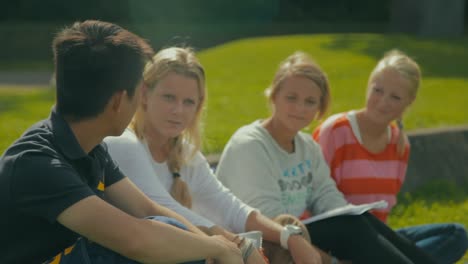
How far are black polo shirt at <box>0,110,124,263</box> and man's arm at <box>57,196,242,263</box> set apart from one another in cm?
4

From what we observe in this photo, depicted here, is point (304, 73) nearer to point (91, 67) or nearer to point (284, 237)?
point (284, 237)

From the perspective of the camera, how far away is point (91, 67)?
2.81 metres

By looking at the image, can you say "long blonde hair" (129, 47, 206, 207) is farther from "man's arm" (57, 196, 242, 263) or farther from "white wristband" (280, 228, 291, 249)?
"man's arm" (57, 196, 242, 263)

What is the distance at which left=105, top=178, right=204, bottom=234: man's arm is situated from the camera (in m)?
3.29

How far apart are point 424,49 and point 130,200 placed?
11048 mm

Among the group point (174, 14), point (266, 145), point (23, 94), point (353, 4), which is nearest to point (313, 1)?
point (353, 4)

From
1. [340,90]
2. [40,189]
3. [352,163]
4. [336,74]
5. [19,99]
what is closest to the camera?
[40,189]

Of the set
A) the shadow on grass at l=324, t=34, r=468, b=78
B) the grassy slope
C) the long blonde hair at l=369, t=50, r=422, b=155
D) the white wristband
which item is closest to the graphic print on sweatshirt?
the white wristband

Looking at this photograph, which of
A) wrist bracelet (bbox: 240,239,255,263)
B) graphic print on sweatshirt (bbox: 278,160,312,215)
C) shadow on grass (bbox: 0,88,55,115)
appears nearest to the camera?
wrist bracelet (bbox: 240,239,255,263)

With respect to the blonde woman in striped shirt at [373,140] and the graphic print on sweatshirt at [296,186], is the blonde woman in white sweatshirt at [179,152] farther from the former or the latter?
the blonde woman in striped shirt at [373,140]

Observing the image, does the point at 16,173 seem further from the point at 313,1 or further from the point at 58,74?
the point at 313,1

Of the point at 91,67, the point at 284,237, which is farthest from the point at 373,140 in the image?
the point at 91,67

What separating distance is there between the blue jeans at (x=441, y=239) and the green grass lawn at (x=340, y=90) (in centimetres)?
40

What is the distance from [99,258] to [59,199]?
1.10 ft
